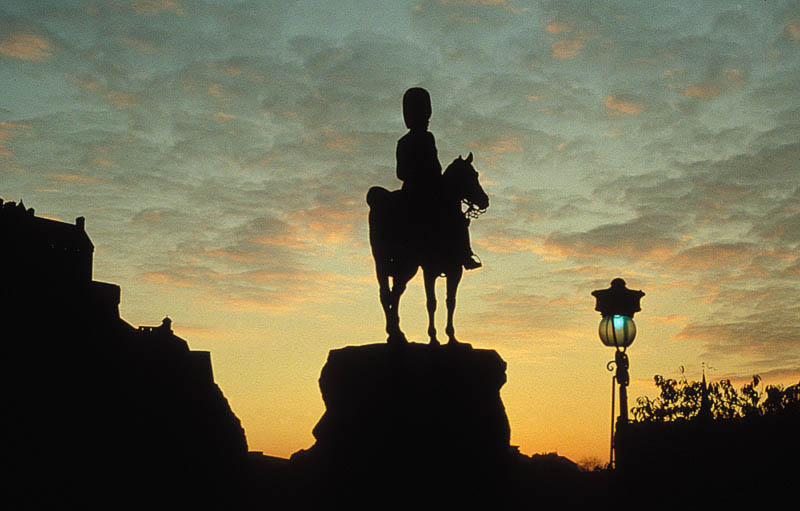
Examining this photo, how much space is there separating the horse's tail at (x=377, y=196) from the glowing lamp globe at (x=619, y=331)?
15.3 feet

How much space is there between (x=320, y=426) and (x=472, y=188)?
403 centimetres

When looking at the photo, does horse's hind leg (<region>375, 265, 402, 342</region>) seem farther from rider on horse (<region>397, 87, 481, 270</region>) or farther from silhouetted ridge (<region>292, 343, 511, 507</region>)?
rider on horse (<region>397, 87, 481, 270</region>)

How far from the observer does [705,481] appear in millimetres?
16312

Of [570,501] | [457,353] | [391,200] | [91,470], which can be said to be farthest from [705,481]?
[91,470]

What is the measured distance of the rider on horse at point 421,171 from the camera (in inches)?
450

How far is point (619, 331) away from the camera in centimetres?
1382

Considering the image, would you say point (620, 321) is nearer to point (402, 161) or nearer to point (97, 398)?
point (402, 161)

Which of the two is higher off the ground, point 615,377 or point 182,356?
point 182,356

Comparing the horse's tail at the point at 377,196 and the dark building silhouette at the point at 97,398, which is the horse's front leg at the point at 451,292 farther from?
the dark building silhouette at the point at 97,398

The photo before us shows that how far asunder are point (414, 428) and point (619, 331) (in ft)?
Result: 15.5

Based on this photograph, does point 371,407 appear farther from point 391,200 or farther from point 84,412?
point 84,412

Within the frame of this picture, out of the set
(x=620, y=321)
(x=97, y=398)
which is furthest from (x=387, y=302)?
(x=97, y=398)

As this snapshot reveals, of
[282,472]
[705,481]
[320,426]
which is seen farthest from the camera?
[282,472]

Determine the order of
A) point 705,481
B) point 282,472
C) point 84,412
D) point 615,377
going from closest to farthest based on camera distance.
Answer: point 615,377
point 705,481
point 282,472
point 84,412
